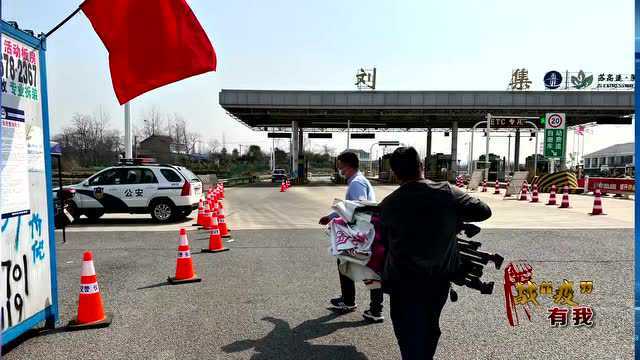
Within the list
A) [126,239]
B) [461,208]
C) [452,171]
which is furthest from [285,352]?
[452,171]

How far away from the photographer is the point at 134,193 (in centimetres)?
1304

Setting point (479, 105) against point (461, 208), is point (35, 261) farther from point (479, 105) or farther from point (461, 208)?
point (479, 105)

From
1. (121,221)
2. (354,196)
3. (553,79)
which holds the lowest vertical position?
(121,221)

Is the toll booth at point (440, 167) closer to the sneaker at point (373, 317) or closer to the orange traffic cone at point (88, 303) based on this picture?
the sneaker at point (373, 317)

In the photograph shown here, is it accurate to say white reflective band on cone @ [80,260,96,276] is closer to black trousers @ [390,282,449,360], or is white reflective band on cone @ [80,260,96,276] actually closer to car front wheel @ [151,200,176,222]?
black trousers @ [390,282,449,360]

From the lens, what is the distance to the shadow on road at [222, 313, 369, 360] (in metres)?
3.97

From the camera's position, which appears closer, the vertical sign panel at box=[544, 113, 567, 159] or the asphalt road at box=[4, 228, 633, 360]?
the asphalt road at box=[4, 228, 633, 360]

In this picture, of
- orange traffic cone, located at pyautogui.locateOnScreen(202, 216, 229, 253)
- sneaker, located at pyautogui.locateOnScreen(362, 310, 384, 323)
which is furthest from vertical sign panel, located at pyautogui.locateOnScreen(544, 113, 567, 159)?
sneaker, located at pyautogui.locateOnScreen(362, 310, 384, 323)

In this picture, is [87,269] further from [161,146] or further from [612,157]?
[612,157]

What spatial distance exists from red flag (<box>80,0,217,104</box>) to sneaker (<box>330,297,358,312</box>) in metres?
2.99

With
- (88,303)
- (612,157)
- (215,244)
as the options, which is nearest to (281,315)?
(88,303)

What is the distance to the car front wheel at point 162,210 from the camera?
13133mm

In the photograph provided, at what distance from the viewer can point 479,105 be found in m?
37.3

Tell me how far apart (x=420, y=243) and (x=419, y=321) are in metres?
0.55
